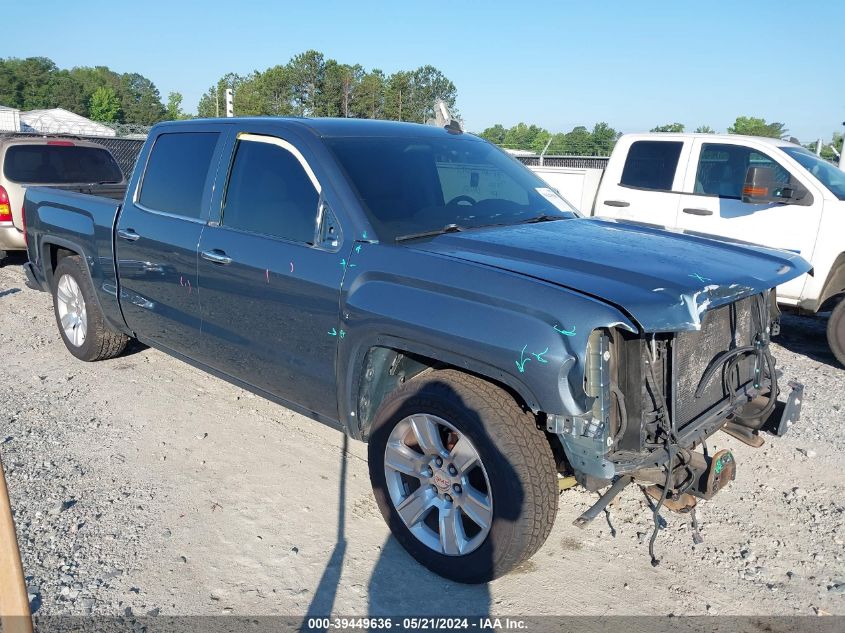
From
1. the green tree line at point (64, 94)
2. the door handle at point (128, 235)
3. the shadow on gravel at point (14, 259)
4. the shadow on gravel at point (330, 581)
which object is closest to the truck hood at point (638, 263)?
the shadow on gravel at point (330, 581)

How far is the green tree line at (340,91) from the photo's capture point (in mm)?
51938

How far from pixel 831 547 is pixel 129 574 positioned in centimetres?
339

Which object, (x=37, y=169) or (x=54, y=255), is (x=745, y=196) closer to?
(x=54, y=255)

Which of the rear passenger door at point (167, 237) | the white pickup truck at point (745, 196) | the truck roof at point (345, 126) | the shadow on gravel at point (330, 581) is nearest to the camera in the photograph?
the shadow on gravel at point (330, 581)

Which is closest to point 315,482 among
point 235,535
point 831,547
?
point 235,535

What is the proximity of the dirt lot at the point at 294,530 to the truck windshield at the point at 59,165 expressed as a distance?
5363 mm

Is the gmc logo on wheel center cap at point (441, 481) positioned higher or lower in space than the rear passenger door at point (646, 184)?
lower

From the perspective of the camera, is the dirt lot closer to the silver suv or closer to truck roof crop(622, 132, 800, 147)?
truck roof crop(622, 132, 800, 147)

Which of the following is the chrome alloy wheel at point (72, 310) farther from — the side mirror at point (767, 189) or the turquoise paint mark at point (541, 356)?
the side mirror at point (767, 189)

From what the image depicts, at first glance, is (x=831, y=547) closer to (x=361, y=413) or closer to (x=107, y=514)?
(x=361, y=413)

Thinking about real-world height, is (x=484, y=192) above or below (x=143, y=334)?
above

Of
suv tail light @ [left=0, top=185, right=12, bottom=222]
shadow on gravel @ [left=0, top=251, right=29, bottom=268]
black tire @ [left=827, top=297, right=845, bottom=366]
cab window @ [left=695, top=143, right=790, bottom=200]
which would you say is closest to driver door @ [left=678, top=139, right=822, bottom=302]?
cab window @ [left=695, top=143, right=790, bottom=200]

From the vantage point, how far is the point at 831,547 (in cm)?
346

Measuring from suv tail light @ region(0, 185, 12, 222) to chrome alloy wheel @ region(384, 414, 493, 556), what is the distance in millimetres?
8211
